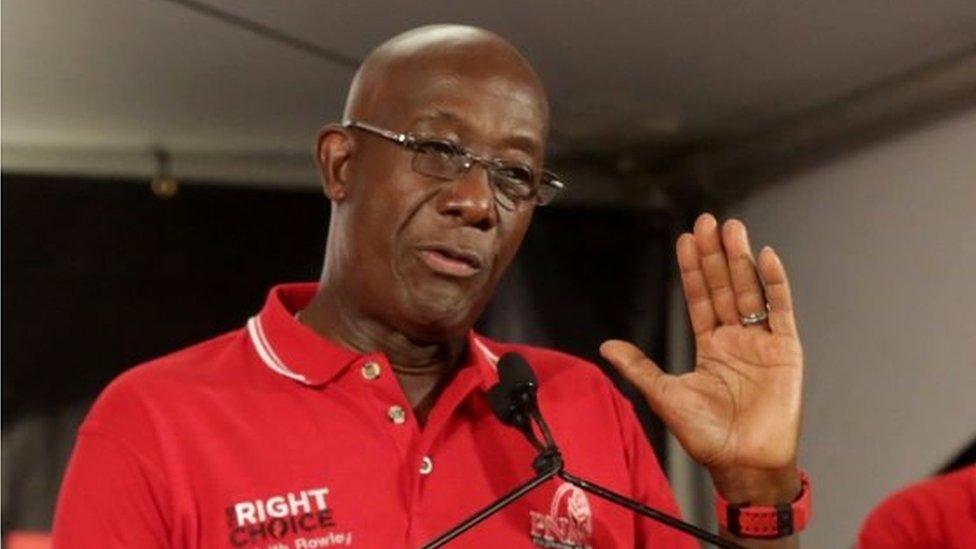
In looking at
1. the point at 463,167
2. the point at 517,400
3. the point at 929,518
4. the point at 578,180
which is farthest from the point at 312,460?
the point at 578,180

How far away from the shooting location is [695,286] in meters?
1.40

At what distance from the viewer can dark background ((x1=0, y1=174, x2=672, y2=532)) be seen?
2666 millimetres

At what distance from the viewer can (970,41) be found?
94.9 inches

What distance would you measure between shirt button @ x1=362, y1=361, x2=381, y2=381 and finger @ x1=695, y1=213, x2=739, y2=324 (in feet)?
1.14

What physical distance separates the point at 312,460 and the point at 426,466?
0.11m

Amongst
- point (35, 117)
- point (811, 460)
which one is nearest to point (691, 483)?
point (811, 460)

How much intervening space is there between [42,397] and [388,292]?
1.51 metres

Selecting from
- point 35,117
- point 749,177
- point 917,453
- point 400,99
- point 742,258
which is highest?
point 35,117

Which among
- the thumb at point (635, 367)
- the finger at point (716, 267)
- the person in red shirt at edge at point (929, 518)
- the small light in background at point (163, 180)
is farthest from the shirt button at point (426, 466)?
the small light in background at point (163, 180)

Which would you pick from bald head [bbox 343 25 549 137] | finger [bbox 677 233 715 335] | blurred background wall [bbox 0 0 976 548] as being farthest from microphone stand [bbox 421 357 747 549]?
blurred background wall [bbox 0 0 976 548]

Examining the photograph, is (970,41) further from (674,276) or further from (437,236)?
(437,236)

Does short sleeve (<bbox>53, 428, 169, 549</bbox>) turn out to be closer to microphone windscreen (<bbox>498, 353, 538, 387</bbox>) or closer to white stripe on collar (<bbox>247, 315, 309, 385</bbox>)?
white stripe on collar (<bbox>247, 315, 309, 385</bbox>)

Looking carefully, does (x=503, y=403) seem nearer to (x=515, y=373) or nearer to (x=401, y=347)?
(x=515, y=373)

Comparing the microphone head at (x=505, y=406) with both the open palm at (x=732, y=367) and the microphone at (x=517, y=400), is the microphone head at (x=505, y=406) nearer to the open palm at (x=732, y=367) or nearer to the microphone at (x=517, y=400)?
the microphone at (x=517, y=400)
